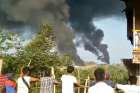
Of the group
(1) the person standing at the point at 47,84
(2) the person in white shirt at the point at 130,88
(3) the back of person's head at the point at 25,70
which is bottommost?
(1) the person standing at the point at 47,84

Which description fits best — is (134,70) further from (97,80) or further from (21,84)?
(97,80)

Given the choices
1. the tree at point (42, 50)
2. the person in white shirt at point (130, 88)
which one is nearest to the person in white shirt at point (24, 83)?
the person in white shirt at point (130, 88)

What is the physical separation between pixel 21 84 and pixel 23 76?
1.10 feet

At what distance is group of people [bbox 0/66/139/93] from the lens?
8.51 m

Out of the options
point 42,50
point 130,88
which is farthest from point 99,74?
point 42,50

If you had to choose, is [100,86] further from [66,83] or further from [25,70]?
[25,70]

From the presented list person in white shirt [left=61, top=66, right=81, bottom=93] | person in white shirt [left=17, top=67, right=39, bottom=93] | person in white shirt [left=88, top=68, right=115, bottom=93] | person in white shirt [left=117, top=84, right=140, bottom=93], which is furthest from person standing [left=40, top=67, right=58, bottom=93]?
person in white shirt [left=88, top=68, right=115, bottom=93]

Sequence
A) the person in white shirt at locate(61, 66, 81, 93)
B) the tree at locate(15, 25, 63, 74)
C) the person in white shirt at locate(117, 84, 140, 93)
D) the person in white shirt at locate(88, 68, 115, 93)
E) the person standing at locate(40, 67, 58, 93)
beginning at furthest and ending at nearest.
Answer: the tree at locate(15, 25, 63, 74) → the person standing at locate(40, 67, 58, 93) → the person in white shirt at locate(61, 66, 81, 93) → the person in white shirt at locate(117, 84, 140, 93) → the person in white shirt at locate(88, 68, 115, 93)

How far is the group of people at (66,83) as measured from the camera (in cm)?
851

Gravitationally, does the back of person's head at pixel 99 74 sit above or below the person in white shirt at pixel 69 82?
above

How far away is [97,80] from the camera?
850 centimetres

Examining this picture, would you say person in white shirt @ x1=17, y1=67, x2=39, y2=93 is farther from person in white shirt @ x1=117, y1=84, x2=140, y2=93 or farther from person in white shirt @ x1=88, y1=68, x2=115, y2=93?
person in white shirt @ x1=88, y1=68, x2=115, y2=93

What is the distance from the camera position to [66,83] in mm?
12797

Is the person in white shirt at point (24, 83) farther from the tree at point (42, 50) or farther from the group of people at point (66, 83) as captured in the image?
the tree at point (42, 50)
